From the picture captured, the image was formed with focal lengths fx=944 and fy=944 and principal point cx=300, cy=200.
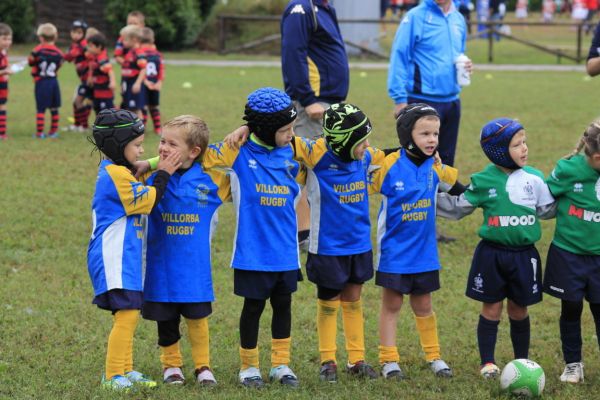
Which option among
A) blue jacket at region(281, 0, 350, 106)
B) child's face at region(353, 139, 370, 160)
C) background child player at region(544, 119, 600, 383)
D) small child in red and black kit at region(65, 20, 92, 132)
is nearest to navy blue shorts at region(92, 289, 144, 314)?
child's face at region(353, 139, 370, 160)

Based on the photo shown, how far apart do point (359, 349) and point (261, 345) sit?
0.76m

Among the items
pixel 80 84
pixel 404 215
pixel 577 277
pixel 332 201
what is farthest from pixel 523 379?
pixel 80 84

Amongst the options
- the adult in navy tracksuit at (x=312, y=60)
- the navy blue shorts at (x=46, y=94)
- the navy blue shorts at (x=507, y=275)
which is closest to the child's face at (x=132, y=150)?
the navy blue shorts at (x=507, y=275)

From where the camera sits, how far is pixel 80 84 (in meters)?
14.6

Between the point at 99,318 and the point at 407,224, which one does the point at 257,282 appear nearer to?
the point at 407,224

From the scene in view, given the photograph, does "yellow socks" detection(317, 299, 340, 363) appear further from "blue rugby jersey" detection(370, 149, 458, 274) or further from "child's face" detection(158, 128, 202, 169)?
"child's face" detection(158, 128, 202, 169)

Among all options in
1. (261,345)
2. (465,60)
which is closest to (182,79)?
(465,60)

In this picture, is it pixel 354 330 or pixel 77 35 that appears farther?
pixel 77 35

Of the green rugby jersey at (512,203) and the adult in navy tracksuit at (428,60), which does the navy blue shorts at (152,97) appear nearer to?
the adult in navy tracksuit at (428,60)

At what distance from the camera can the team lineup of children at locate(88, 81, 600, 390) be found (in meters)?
4.79

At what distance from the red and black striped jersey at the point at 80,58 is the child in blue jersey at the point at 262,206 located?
392 inches

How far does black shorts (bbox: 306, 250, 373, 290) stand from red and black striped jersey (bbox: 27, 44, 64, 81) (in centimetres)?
978

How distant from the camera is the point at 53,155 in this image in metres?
12.2

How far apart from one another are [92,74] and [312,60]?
24.5ft
